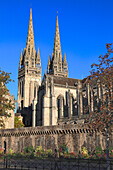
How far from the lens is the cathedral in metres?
61.1

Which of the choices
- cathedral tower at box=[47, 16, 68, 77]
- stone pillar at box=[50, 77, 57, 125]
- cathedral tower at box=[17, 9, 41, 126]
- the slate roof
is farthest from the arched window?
cathedral tower at box=[47, 16, 68, 77]

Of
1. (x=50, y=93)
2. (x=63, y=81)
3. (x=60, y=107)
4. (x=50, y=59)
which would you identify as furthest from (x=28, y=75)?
(x=60, y=107)

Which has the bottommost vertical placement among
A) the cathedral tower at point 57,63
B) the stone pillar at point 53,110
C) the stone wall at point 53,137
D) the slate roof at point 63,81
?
the stone wall at point 53,137

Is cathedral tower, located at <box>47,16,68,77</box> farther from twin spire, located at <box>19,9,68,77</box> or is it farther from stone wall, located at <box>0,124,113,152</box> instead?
stone wall, located at <box>0,124,113,152</box>

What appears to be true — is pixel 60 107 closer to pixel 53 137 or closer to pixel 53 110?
pixel 53 110

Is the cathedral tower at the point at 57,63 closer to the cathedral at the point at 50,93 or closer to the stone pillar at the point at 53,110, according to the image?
the cathedral at the point at 50,93

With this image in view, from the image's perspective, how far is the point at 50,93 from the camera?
6831cm

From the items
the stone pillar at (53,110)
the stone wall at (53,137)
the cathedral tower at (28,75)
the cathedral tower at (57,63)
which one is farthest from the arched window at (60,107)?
the cathedral tower at (57,63)

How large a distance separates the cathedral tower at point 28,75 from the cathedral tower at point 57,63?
6157mm

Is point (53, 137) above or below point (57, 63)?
below

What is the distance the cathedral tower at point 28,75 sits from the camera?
103625 millimetres

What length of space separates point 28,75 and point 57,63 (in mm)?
15062

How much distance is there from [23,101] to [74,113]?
45.5 metres

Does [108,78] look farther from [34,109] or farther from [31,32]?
[31,32]
